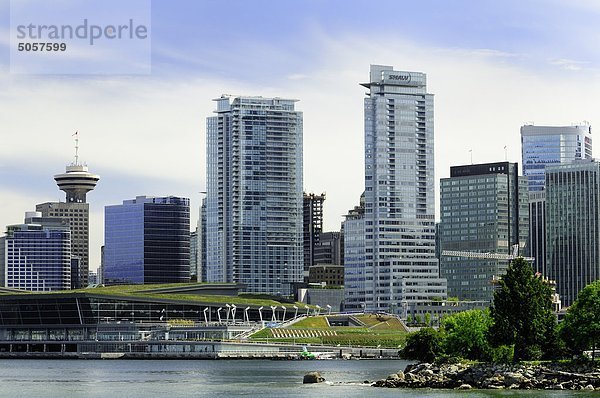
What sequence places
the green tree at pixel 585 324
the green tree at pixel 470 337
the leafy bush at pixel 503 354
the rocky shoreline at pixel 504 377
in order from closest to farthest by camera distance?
1. the rocky shoreline at pixel 504 377
2. the green tree at pixel 585 324
3. the leafy bush at pixel 503 354
4. the green tree at pixel 470 337

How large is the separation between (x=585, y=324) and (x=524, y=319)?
28.6ft

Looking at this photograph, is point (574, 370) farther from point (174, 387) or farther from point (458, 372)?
point (174, 387)

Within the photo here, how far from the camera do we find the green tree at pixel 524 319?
170m

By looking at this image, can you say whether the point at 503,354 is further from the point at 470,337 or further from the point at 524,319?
the point at 470,337

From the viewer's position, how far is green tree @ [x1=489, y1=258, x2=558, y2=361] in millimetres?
170375

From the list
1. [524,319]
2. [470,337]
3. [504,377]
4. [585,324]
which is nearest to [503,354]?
[524,319]

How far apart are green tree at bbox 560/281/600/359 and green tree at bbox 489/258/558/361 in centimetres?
294

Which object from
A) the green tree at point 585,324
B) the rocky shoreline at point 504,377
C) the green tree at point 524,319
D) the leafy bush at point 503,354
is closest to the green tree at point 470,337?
the leafy bush at point 503,354

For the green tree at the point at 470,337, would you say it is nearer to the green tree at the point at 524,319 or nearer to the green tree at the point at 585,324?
the green tree at the point at 524,319

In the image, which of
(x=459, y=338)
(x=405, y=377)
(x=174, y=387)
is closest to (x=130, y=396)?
(x=174, y=387)

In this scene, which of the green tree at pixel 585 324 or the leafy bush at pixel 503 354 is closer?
the green tree at pixel 585 324

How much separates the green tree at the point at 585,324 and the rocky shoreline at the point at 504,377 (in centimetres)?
441

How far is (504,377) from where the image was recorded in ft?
532

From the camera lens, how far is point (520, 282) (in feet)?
568
